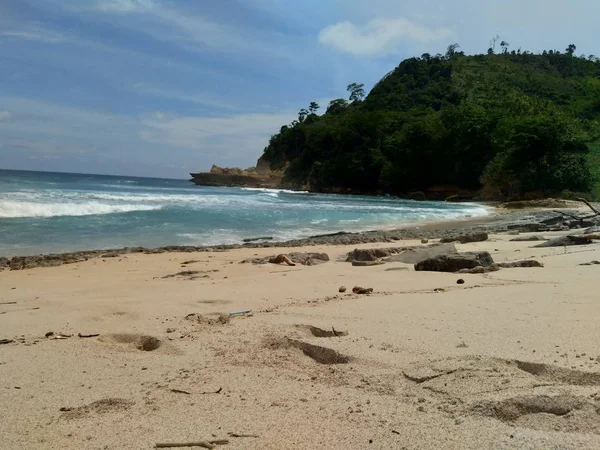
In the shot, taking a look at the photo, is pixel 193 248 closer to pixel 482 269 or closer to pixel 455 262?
pixel 455 262

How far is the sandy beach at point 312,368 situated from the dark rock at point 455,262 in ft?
3.33

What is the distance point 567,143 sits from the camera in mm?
37812

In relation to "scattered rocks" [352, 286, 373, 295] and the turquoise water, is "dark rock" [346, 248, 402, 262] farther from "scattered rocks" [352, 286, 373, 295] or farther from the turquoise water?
the turquoise water

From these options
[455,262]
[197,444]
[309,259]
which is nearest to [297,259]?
[309,259]

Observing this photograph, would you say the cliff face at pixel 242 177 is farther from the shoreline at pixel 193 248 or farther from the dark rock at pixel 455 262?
the dark rock at pixel 455 262

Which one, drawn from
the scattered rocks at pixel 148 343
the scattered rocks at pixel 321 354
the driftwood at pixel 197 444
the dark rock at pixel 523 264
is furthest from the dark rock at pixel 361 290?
the driftwood at pixel 197 444

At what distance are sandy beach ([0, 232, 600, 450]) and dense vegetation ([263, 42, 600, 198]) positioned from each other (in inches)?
1411

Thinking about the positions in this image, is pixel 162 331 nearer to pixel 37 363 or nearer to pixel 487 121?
pixel 37 363

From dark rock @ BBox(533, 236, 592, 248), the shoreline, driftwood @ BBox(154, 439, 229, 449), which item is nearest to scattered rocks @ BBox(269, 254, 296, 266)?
the shoreline

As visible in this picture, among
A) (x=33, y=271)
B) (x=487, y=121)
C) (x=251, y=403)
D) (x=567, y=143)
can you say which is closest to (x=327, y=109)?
(x=487, y=121)

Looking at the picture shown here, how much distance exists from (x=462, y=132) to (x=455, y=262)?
156 feet

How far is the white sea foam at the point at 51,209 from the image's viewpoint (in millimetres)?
18344

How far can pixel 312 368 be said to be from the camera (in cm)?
295

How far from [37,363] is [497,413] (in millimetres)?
2627
